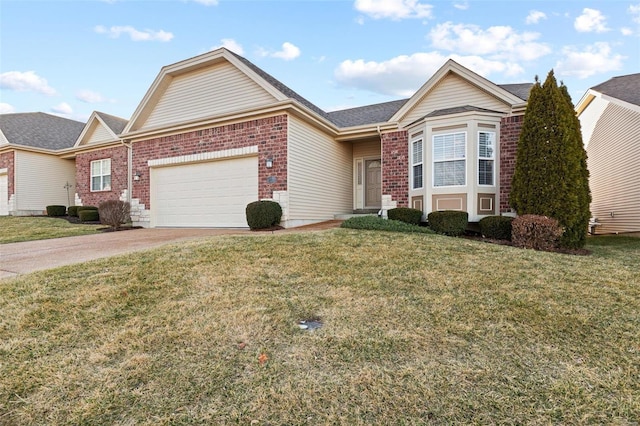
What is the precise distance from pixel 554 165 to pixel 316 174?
22.2 feet

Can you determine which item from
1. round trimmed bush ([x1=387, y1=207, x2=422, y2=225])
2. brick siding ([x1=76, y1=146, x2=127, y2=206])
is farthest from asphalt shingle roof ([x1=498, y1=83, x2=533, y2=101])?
brick siding ([x1=76, y1=146, x2=127, y2=206])

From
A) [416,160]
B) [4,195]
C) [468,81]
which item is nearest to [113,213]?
[416,160]

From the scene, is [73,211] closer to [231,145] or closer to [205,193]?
[205,193]

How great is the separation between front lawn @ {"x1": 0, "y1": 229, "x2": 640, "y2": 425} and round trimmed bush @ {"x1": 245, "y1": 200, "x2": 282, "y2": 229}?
4396 millimetres

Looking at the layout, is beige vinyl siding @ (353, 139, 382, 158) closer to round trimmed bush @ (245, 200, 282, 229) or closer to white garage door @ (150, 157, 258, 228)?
white garage door @ (150, 157, 258, 228)

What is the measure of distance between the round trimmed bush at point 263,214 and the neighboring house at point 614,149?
459 inches

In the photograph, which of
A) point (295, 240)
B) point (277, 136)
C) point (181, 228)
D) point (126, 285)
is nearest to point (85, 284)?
point (126, 285)

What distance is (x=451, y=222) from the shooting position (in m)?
8.77

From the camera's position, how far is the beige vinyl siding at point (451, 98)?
10320 mm

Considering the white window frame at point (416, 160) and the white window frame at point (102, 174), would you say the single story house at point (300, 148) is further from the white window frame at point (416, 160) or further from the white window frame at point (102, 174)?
the white window frame at point (102, 174)

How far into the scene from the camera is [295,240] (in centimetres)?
661

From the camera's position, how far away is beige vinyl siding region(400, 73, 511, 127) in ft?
33.9

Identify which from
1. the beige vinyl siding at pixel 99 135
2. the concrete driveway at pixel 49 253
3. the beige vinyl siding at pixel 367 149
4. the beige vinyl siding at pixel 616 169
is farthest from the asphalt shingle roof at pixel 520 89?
the beige vinyl siding at pixel 99 135

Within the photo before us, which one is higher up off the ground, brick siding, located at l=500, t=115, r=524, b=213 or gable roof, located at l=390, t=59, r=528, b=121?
gable roof, located at l=390, t=59, r=528, b=121
